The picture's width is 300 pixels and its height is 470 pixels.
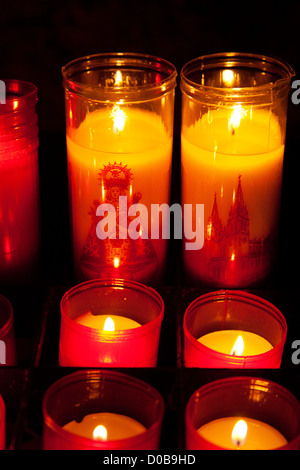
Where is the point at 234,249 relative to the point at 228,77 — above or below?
below

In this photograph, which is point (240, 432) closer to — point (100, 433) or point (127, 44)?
point (100, 433)

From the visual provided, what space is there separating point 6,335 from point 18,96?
32 cm

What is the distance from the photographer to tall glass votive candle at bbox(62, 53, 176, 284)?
2.86 feet

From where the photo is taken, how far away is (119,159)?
869mm

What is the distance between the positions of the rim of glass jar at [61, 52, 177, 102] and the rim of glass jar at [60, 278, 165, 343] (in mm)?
230

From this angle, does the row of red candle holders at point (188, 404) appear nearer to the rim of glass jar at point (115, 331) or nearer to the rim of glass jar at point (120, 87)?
the rim of glass jar at point (115, 331)

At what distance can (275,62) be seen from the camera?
914 millimetres

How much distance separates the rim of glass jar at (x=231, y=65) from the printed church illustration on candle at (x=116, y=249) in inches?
5.2

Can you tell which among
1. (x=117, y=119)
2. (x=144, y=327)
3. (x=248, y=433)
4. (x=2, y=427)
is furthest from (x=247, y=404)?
(x=117, y=119)

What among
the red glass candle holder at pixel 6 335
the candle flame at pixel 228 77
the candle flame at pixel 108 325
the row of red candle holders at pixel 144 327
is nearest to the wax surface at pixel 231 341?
the row of red candle holders at pixel 144 327

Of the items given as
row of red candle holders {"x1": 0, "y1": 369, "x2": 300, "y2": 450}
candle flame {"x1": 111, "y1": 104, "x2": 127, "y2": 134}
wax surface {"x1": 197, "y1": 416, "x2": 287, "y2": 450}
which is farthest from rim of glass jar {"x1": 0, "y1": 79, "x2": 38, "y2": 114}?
wax surface {"x1": 197, "y1": 416, "x2": 287, "y2": 450}

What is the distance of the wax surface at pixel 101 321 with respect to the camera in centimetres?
88

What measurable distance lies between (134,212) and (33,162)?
15 centimetres
